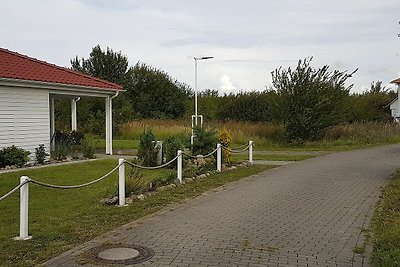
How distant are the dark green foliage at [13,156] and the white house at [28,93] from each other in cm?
44

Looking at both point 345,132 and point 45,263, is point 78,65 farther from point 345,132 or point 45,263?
point 45,263

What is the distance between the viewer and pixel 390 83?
49.0 m

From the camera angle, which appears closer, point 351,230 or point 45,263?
point 45,263

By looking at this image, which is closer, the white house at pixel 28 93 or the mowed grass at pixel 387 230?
the mowed grass at pixel 387 230

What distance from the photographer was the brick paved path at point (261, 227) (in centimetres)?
628

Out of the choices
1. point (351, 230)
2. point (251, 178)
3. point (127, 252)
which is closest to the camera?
point (127, 252)

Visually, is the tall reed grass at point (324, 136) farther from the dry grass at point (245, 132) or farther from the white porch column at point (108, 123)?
the white porch column at point (108, 123)

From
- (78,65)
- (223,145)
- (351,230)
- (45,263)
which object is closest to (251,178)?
(223,145)

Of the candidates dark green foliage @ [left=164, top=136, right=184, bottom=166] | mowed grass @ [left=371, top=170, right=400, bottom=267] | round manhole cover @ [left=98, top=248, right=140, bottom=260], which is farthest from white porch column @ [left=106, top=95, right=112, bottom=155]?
round manhole cover @ [left=98, top=248, right=140, bottom=260]

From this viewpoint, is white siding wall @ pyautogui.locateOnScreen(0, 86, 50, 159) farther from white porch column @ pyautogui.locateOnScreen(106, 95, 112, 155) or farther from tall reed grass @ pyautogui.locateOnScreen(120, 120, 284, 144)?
tall reed grass @ pyautogui.locateOnScreen(120, 120, 284, 144)

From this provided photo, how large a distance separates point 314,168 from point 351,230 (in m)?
9.64

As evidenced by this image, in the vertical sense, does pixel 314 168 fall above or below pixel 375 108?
below

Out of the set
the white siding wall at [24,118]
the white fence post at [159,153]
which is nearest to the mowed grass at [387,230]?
the white fence post at [159,153]

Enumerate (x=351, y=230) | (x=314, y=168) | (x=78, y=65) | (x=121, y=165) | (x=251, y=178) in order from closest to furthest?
(x=351, y=230) < (x=121, y=165) < (x=251, y=178) < (x=314, y=168) < (x=78, y=65)
